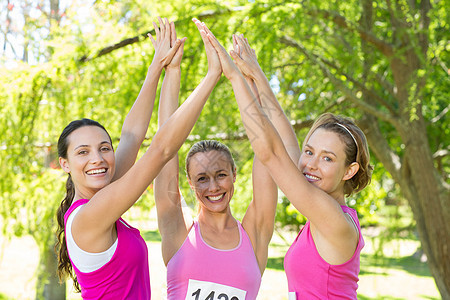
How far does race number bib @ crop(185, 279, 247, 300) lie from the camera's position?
1.70 metres

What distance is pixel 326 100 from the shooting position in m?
4.95

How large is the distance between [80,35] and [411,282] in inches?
272

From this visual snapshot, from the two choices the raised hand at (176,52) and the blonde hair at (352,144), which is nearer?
the blonde hair at (352,144)

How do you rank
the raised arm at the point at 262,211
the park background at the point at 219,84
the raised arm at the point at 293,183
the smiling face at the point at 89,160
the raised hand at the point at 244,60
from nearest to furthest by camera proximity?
the raised arm at the point at 293,183 < the smiling face at the point at 89,160 < the raised hand at the point at 244,60 < the raised arm at the point at 262,211 < the park background at the point at 219,84

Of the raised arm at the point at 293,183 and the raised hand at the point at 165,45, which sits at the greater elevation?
the raised hand at the point at 165,45

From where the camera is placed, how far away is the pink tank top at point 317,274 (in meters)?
1.55

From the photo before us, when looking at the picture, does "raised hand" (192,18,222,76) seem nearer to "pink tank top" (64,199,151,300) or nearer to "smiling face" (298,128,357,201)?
"smiling face" (298,128,357,201)

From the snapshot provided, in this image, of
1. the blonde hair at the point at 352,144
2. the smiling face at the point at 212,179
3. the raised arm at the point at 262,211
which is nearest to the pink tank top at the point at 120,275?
the smiling face at the point at 212,179

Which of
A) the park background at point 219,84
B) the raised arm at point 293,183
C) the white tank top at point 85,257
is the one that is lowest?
the white tank top at point 85,257

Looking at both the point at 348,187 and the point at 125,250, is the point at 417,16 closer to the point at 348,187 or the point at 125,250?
the point at 348,187

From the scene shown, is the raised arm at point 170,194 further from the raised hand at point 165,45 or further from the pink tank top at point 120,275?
the pink tank top at point 120,275

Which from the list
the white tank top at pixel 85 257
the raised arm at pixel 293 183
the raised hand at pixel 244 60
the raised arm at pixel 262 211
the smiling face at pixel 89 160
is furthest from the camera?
the raised arm at pixel 262 211

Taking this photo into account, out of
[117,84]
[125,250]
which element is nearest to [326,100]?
[117,84]

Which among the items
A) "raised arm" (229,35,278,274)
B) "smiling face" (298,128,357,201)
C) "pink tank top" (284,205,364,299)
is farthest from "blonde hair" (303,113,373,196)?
"raised arm" (229,35,278,274)
